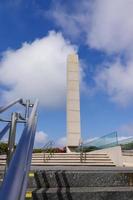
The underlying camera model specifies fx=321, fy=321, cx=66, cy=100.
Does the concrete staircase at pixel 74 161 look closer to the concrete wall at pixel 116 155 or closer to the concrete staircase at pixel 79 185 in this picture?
the concrete wall at pixel 116 155

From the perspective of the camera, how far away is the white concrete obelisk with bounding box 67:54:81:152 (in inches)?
728

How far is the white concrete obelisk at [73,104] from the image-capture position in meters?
18.5

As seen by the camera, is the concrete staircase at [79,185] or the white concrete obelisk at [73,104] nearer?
the concrete staircase at [79,185]

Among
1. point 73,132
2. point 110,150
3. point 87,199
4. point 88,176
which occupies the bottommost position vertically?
point 87,199

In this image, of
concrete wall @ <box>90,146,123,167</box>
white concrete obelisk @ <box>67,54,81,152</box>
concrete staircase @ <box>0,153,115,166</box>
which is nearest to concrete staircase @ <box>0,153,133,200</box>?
concrete staircase @ <box>0,153,115,166</box>

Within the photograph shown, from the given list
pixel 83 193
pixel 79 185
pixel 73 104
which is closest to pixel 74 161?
pixel 79 185

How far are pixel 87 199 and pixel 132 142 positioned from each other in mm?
9970

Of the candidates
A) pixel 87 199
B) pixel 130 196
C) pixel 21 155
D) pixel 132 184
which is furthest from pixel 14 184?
pixel 132 184

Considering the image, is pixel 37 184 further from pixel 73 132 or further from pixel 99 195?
pixel 73 132

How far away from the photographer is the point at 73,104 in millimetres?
19047

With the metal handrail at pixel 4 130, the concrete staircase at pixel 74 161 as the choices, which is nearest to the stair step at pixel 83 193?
the metal handrail at pixel 4 130

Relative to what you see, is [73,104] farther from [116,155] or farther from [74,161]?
[74,161]

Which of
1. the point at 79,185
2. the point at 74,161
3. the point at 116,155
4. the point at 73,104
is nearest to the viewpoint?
the point at 79,185

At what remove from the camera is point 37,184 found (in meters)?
3.16
